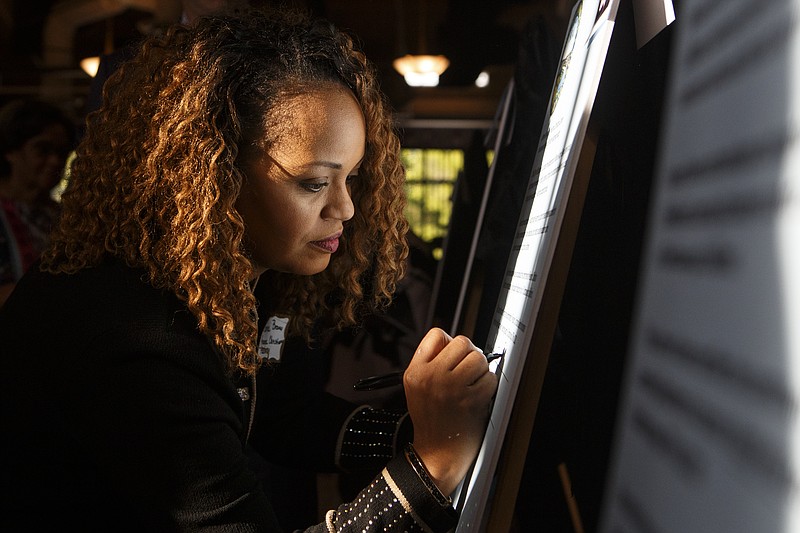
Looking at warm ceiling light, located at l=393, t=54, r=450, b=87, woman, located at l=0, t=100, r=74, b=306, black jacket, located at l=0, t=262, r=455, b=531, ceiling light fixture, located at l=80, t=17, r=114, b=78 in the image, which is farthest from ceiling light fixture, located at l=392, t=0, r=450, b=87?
black jacket, located at l=0, t=262, r=455, b=531

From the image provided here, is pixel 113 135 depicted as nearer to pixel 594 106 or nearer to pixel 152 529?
pixel 152 529

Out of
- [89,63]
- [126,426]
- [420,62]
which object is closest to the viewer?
[126,426]

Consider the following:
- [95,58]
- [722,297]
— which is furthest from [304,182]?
[95,58]

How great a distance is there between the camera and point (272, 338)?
135cm

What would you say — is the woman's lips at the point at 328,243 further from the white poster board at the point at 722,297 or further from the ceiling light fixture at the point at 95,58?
the ceiling light fixture at the point at 95,58

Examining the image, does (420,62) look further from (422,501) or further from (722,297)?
(722,297)

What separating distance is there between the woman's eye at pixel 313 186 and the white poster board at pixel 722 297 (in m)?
0.46

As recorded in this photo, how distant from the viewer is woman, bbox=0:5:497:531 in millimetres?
939

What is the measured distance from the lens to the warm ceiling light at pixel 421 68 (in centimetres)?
546

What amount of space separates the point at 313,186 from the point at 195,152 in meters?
0.16

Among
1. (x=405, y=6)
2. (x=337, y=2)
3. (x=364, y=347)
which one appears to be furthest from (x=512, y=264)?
(x=405, y=6)

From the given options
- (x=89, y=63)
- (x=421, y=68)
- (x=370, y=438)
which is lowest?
(x=370, y=438)

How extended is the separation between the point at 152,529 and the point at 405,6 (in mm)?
4548

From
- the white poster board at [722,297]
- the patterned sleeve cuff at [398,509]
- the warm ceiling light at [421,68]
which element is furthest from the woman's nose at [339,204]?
the warm ceiling light at [421,68]
